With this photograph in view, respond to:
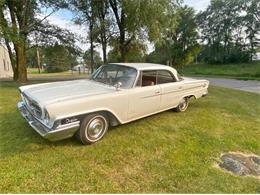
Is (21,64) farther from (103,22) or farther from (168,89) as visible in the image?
(168,89)

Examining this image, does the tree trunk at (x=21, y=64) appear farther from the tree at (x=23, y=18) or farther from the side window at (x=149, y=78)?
the side window at (x=149, y=78)

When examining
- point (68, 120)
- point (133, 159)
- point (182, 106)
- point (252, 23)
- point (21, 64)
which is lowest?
point (133, 159)

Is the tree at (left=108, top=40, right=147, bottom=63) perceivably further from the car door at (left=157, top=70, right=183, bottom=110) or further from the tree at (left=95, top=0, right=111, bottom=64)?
the car door at (left=157, top=70, right=183, bottom=110)

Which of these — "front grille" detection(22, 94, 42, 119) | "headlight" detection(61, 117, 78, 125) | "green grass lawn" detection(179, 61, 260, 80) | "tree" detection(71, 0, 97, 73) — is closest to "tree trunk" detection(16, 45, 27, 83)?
"tree" detection(71, 0, 97, 73)

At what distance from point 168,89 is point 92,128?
2181 millimetres

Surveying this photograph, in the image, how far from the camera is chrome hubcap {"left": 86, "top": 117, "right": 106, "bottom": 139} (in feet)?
11.3

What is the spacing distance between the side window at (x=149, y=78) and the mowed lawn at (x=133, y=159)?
95 cm

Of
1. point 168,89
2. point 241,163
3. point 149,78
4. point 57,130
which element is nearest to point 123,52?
point 168,89

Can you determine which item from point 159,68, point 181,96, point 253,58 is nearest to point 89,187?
point 159,68

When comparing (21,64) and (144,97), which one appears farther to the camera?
(21,64)

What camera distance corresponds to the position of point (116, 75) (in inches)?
174

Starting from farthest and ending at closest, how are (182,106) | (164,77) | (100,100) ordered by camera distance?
1. (182,106)
2. (164,77)
3. (100,100)

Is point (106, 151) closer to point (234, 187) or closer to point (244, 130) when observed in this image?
point (234, 187)

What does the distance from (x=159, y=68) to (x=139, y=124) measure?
4.76 ft
